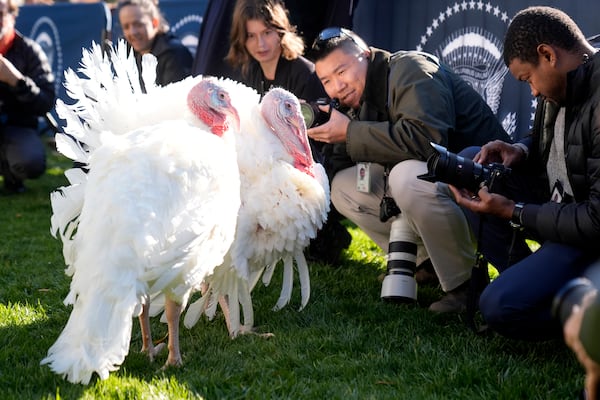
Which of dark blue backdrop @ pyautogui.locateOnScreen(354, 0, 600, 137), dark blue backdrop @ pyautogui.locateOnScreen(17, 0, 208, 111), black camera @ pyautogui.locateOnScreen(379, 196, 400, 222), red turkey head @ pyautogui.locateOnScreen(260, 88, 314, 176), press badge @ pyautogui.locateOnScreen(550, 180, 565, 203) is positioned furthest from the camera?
dark blue backdrop @ pyautogui.locateOnScreen(17, 0, 208, 111)

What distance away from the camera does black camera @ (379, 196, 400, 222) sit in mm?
4277

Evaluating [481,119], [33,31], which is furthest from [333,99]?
[33,31]

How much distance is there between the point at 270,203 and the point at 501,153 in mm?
1157

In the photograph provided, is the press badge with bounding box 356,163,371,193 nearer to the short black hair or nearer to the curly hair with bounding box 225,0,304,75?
the short black hair

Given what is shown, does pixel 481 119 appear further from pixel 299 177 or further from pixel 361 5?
pixel 361 5

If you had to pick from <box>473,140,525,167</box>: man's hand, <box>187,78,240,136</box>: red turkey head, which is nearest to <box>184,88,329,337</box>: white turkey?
<box>187,78,240,136</box>: red turkey head

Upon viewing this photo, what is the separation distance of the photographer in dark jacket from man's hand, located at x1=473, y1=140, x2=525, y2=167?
194 inches

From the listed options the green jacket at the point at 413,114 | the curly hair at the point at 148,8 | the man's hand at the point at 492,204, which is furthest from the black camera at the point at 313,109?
the curly hair at the point at 148,8

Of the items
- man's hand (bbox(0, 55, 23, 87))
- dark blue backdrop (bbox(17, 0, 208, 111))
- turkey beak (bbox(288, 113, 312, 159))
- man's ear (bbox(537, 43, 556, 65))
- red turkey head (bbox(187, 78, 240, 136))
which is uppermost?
man's ear (bbox(537, 43, 556, 65))

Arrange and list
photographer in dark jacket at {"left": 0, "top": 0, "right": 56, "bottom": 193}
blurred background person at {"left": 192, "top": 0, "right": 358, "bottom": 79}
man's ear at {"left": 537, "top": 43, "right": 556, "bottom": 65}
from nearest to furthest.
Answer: man's ear at {"left": 537, "top": 43, "right": 556, "bottom": 65}, blurred background person at {"left": 192, "top": 0, "right": 358, "bottom": 79}, photographer in dark jacket at {"left": 0, "top": 0, "right": 56, "bottom": 193}

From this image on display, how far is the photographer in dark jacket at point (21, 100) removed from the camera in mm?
7395

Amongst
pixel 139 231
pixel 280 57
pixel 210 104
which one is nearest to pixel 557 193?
pixel 210 104

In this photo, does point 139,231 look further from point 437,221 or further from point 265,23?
point 265,23

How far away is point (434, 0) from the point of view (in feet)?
19.0
